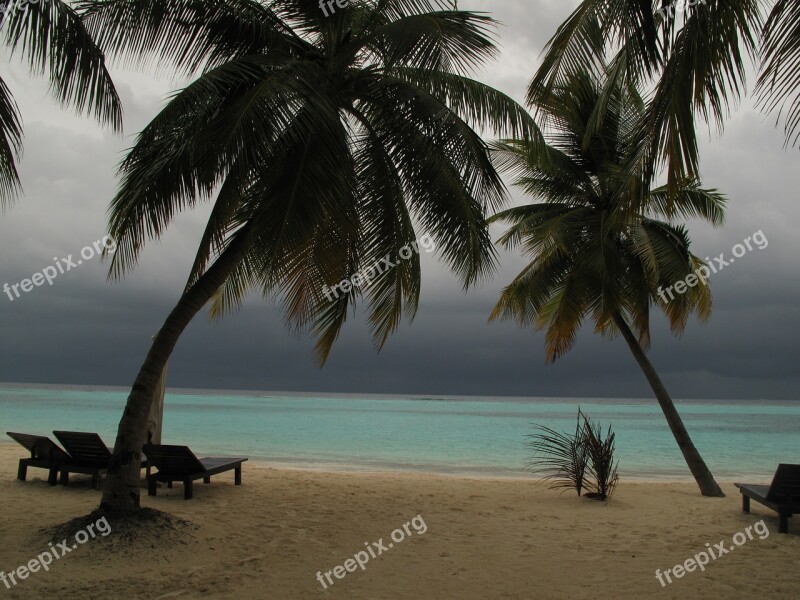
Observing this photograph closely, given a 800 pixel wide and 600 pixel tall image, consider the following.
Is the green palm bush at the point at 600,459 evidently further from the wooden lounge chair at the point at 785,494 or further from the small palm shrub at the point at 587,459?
the wooden lounge chair at the point at 785,494

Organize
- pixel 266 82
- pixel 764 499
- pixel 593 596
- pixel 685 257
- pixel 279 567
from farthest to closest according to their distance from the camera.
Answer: pixel 685 257
pixel 764 499
pixel 266 82
pixel 279 567
pixel 593 596

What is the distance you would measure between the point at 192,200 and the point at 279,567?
3.39 meters

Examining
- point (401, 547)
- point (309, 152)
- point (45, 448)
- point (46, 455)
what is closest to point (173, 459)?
point (45, 448)

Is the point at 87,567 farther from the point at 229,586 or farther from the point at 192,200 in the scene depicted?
the point at 192,200

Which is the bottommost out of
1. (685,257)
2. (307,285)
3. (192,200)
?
(307,285)

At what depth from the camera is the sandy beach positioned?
4422 mm

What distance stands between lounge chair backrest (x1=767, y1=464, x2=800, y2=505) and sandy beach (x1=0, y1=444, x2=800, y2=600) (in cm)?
37

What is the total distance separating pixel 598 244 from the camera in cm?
886

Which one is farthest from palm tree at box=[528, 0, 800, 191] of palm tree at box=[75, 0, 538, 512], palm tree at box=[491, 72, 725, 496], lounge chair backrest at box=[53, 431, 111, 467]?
lounge chair backrest at box=[53, 431, 111, 467]

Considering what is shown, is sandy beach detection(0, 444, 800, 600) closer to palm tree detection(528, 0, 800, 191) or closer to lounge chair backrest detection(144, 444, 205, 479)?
lounge chair backrest detection(144, 444, 205, 479)

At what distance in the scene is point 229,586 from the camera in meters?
4.37

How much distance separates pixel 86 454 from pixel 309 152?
15.6ft

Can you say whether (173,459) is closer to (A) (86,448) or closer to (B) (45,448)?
(A) (86,448)

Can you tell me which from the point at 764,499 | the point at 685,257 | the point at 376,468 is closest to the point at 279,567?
the point at 764,499
